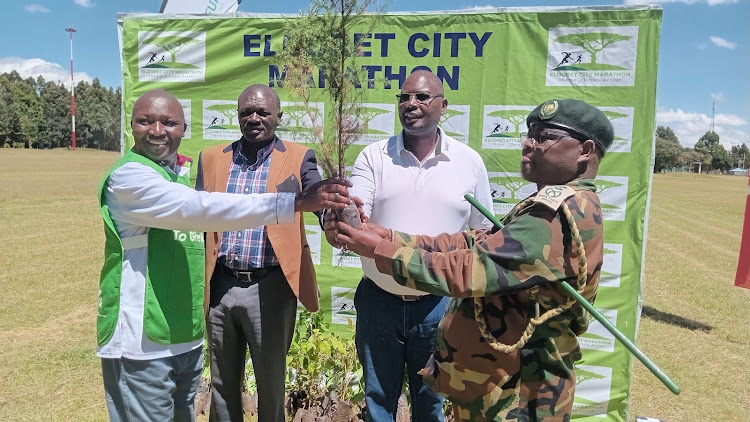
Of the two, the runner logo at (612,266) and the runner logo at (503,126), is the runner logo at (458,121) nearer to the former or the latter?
the runner logo at (503,126)

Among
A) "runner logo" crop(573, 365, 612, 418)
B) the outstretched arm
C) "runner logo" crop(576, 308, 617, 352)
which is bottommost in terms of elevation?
"runner logo" crop(573, 365, 612, 418)

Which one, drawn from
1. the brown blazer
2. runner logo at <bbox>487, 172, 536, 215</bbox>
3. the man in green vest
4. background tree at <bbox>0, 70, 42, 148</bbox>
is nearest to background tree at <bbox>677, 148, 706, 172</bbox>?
→ runner logo at <bbox>487, 172, 536, 215</bbox>

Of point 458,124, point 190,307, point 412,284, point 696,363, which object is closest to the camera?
point 412,284

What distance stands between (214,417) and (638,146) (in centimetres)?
368

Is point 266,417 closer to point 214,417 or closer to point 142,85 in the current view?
point 214,417

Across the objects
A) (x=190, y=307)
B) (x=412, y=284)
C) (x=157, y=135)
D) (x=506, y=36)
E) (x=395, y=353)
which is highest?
(x=506, y=36)

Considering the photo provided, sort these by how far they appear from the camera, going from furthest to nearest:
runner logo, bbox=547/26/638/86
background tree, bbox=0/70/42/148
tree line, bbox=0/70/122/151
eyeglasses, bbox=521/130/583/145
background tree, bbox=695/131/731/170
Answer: background tree, bbox=695/131/731/170 → tree line, bbox=0/70/122/151 → background tree, bbox=0/70/42/148 → runner logo, bbox=547/26/638/86 → eyeglasses, bbox=521/130/583/145

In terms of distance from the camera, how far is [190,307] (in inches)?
91.4

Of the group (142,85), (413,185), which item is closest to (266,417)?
(413,185)

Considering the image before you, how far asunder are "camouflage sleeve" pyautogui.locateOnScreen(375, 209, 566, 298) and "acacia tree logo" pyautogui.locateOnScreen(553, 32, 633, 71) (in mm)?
2890

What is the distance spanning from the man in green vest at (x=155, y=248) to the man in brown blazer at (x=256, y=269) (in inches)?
19.9

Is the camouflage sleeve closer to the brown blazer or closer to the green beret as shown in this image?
the green beret

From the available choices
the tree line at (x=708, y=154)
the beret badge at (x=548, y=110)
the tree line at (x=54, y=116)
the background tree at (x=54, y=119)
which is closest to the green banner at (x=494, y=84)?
the beret badge at (x=548, y=110)

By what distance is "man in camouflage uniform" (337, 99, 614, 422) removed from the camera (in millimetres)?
1578
